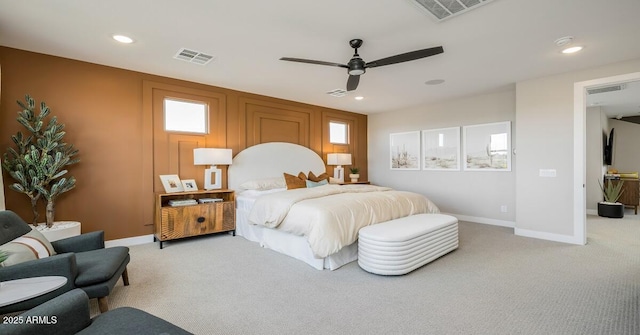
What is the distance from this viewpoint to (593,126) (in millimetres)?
6820

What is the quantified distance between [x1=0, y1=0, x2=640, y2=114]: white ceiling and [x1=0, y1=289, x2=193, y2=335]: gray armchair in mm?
2406

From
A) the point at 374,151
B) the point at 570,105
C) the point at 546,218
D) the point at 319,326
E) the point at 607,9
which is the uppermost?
the point at 607,9

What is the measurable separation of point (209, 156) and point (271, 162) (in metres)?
1.41

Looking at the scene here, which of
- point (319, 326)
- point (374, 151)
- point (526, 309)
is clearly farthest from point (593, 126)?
point (319, 326)

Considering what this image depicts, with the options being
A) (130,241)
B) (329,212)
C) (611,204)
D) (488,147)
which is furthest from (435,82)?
(130,241)

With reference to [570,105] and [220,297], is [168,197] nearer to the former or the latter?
[220,297]

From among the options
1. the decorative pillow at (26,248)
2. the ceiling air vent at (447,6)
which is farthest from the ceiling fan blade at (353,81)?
the decorative pillow at (26,248)

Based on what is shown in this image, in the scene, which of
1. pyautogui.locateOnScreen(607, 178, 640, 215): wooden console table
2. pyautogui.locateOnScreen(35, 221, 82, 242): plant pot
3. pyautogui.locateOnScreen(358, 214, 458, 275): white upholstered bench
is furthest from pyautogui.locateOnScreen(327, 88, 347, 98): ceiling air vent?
pyautogui.locateOnScreen(607, 178, 640, 215): wooden console table

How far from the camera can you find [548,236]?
4.40 metres

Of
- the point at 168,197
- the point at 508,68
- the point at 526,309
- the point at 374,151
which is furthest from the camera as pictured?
the point at 374,151

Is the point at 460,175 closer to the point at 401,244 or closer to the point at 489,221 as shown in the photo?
the point at 489,221

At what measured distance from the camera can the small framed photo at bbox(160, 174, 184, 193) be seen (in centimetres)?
425

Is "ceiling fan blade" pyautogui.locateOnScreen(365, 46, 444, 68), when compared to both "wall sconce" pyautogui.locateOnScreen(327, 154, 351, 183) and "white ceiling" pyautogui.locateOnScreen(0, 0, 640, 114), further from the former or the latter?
"wall sconce" pyautogui.locateOnScreen(327, 154, 351, 183)

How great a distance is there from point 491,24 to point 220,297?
373 cm
